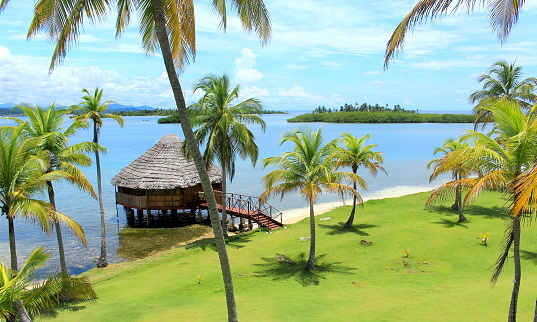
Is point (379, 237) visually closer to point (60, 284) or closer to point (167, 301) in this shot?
point (167, 301)

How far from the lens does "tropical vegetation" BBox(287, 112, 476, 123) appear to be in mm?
131125

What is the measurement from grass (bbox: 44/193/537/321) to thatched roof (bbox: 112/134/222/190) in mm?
6747

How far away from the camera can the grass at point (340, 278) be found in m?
9.58

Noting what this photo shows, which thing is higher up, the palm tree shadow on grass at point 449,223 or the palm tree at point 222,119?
the palm tree at point 222,119

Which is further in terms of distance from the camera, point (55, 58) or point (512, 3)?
point (55, 58)

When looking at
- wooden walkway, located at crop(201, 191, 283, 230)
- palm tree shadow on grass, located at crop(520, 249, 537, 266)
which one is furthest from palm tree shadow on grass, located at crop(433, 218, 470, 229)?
wooden walkway, located at crop(201, 191, 283, 230)

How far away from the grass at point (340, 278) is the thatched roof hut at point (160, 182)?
6785 mm

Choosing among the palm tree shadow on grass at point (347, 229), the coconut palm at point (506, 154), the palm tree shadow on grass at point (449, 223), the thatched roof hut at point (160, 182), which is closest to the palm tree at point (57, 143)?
the thatched roof hut at point (160, 182)

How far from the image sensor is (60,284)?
857cm

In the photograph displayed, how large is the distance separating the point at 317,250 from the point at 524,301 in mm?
7980

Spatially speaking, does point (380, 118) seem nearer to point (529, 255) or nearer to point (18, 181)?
point (529, 255)

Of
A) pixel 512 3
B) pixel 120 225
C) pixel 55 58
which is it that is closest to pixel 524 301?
pixel 512 3

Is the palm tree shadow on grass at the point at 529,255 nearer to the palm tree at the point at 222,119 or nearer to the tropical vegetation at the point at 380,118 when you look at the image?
the palm tree at the point at 222,119

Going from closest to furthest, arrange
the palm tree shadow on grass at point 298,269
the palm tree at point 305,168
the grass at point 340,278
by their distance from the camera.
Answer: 1. the grass at point 340,278
2. the palm tree shadow on grass at point 298,269
3. the palm tree at point 305,168
